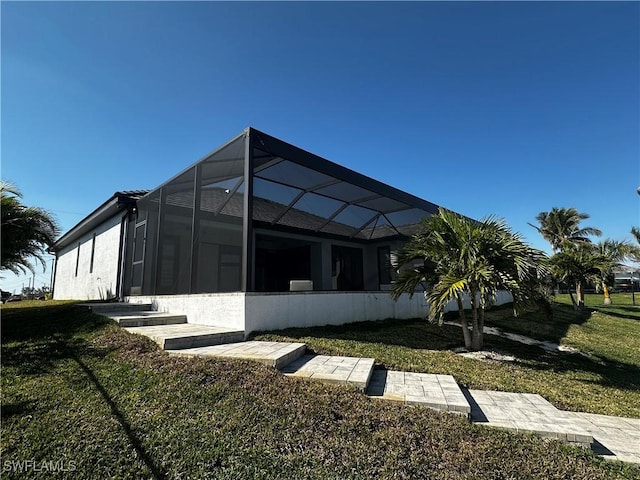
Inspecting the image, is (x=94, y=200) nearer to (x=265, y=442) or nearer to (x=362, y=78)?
(x=362, y=78)

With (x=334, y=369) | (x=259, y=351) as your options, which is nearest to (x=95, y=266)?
(x=259, y=351)

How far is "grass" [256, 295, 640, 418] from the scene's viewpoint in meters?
4.19

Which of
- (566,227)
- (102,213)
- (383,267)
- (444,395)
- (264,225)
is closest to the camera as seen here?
(444,395)

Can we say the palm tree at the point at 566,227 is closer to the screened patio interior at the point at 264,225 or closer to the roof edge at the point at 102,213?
the screened patio interior at the point at 264,225

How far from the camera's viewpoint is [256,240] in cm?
1049

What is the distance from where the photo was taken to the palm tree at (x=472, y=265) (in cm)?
563

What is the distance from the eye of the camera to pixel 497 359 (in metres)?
5.80

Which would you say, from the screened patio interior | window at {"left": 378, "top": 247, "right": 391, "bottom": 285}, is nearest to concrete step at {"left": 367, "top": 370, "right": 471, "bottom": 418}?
the screened patio interior

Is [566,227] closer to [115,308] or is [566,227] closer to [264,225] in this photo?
[264,225]

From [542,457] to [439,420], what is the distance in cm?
75

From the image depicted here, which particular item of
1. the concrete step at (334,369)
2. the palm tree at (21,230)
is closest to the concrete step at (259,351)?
the concrete step at (334,369)

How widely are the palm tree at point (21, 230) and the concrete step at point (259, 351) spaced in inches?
268

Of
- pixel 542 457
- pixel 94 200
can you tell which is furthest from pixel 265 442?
pixel 94 200

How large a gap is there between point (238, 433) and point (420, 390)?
2059 millimetres
